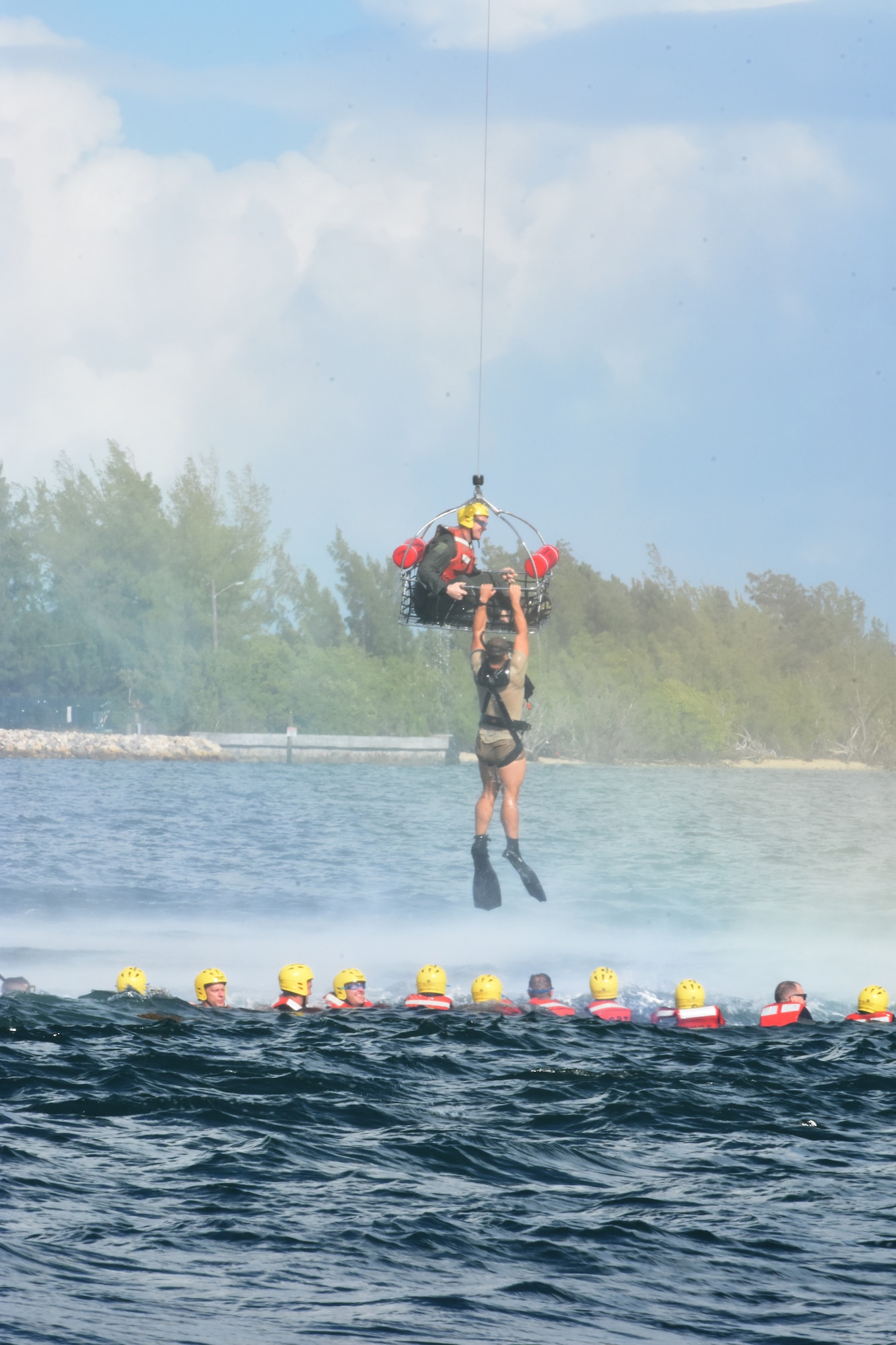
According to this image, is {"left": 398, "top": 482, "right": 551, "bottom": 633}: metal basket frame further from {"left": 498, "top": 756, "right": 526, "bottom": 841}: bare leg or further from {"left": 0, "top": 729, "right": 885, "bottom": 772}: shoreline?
{"left": 0, "top": 729, "right": 885, "bottom": 772}: shoreline

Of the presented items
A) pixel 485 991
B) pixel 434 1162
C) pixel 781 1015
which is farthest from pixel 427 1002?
pixel 434 1162

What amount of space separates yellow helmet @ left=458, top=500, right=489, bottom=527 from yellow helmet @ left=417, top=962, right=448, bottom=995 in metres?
5.04

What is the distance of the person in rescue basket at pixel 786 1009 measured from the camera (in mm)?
17453

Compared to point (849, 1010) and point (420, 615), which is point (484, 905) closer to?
point (420, 615)

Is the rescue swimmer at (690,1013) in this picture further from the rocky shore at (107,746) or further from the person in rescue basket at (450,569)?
Answer: the rocky shore at (107,746)

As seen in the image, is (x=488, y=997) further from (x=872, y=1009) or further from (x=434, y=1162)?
(x=434, y=1162)

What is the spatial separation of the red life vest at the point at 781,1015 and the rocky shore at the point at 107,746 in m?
58.2

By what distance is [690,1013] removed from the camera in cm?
1741

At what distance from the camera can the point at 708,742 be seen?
66125 mm

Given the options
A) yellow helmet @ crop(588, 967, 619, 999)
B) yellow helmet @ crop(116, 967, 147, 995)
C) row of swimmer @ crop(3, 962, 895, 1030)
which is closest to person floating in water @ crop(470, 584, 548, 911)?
row of swimmer @ crop(3, 962, 895, 1030)

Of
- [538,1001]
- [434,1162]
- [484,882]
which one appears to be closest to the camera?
[434,1162]

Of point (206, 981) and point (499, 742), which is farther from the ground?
point (499, 742)

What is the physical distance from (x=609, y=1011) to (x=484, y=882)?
2.06m

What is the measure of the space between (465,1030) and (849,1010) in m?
9.08
